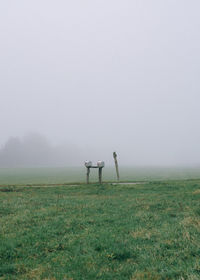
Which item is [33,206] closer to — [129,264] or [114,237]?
[114,237]

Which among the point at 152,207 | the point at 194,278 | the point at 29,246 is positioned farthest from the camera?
the point at 152,207

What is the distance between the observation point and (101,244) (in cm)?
869

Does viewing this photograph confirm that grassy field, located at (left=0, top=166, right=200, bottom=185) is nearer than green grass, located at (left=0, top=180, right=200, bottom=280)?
No

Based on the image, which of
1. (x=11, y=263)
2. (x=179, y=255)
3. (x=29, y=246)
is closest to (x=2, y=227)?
(x=29, y=246)

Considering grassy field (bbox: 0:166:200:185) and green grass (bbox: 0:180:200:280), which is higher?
grassy field (bbox: 0:166:200:185)

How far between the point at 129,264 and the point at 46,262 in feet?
7.25

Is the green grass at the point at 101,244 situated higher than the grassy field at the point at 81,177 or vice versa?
the grassy field at the point at 81,177

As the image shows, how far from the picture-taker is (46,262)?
24.8ft

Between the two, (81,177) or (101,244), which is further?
(81,177)

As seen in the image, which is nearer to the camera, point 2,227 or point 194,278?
point 194,278

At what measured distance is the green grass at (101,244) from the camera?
6730 millimetres

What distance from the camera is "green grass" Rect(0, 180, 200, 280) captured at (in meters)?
6.73

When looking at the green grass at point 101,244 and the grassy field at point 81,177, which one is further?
the grassy field at point 81,177

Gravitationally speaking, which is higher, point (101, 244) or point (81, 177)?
point (81, 177)
